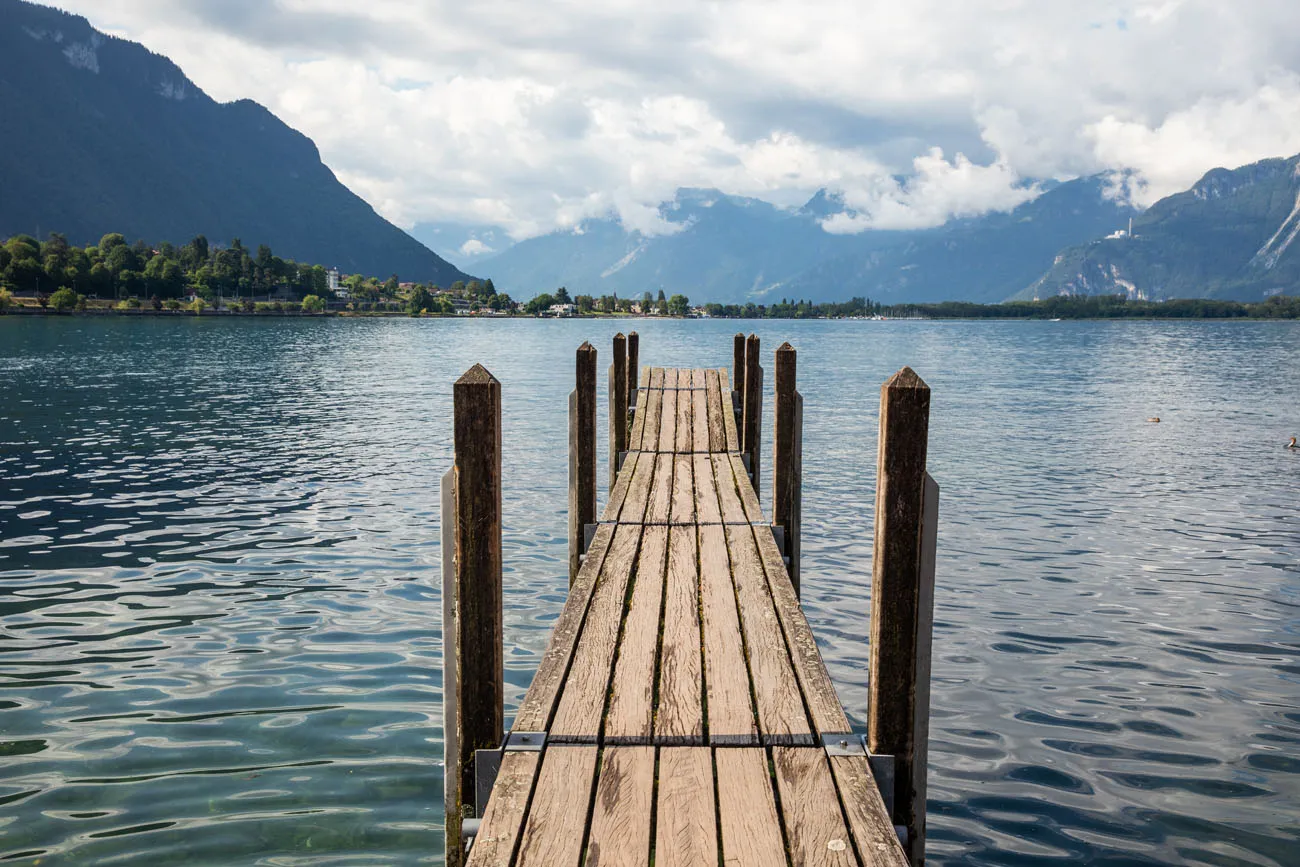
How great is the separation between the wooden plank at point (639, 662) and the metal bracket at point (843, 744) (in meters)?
0.93

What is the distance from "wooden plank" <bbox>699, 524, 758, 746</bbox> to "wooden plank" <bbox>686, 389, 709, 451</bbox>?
6.15m

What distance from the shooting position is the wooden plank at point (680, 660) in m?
5.18

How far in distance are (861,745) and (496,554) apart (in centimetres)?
217

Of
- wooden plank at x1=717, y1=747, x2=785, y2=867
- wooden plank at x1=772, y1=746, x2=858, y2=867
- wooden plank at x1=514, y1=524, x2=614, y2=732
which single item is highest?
wooden plank at x1=514, y1=524, x2=614, y2=732

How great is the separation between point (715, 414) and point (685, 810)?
1324 cm

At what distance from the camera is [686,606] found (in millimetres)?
7277

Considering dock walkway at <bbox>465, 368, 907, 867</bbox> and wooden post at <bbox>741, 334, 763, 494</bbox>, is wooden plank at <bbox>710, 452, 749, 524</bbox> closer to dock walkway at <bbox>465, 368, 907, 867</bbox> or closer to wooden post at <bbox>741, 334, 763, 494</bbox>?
wooden post at <bbox>741, 334, 763, 494</bbox>

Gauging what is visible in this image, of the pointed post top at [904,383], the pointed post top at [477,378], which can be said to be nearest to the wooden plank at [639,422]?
the pointed post top at [477,378]

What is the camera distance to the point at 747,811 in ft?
14.4

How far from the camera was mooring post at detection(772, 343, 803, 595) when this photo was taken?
11.4 metres

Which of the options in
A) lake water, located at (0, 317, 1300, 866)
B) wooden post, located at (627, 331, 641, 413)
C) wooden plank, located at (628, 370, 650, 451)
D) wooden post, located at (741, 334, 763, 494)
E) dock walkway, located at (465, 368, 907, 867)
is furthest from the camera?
wooden post, located at (627, 331, 641, 413)

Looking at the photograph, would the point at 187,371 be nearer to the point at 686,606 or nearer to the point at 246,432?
the point at 246,432

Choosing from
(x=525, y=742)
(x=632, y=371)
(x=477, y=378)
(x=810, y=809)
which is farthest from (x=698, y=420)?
(x=810, y=809)

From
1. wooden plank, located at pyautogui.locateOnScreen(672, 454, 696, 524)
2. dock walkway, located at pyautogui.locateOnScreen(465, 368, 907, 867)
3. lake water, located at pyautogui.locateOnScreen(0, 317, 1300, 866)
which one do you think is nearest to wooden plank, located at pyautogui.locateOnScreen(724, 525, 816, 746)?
dock walkway, located at pyautogui.locateOnScreen(465, 368, 907, 867)
